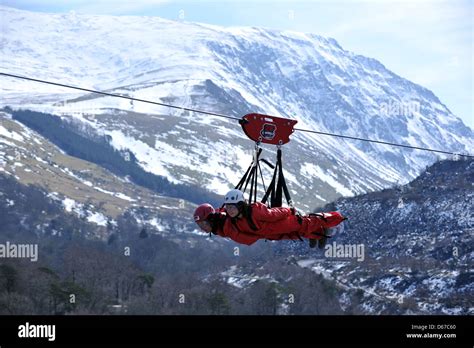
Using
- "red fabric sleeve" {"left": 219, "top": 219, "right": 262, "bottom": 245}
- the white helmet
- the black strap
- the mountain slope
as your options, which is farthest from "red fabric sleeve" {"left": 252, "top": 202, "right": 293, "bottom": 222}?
the mountain slope

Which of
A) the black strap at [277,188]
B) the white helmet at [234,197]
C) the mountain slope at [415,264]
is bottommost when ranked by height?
the white helmet at [234,197]

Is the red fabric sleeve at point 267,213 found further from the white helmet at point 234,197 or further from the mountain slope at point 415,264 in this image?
the mountain slope at point 415,264

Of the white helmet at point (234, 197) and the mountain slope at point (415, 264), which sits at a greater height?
the mountain slope at point (415, 264)

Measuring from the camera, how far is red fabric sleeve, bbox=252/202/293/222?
29312 mm

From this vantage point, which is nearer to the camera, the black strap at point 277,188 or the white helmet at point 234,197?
the white helmet at point 234,197

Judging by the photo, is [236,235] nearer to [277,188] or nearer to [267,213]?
[267,213]

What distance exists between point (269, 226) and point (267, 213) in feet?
1.54

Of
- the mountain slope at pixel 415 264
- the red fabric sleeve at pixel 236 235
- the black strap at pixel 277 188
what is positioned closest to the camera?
the red fabric sleeve at pixel 236 235

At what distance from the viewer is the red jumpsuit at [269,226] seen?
→ 29438 mm

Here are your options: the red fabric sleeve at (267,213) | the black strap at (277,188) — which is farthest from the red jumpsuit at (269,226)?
the black strap at (277,188)

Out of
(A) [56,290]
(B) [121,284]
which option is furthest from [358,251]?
(A) [56,290]

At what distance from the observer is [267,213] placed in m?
29.5
